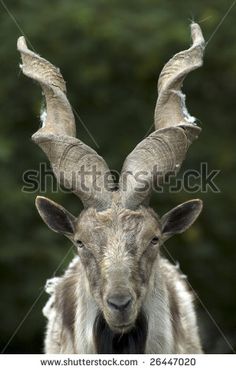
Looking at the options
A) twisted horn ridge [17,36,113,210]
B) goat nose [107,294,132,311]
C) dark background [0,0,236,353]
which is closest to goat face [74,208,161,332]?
goat nose [107,294,132,311]

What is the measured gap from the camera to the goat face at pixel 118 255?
1177 cm

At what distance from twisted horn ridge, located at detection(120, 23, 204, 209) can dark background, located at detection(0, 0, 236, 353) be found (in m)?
6.58

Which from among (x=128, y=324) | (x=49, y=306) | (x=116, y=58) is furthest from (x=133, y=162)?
(x=116, y=58)

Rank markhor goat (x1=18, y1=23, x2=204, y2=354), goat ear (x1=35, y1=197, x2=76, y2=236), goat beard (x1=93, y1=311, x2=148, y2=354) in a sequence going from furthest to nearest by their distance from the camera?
1. goat ear (x1=35, y1=197, x2=76, y2=236)
2. goat beard (x1=93, y1=311, x2=148, y2=354)
3. markhor goat (x1=18, y1=23, x2=204, y2=354)

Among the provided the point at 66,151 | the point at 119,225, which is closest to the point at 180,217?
the point at 119,225

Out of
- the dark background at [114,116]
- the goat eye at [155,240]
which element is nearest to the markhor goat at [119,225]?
the goat eye at [155,240]

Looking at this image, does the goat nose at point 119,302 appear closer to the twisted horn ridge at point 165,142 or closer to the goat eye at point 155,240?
the goat eye at point 155,240

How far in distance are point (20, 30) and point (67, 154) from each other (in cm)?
770

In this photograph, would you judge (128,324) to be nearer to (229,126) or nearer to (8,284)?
(8,284)

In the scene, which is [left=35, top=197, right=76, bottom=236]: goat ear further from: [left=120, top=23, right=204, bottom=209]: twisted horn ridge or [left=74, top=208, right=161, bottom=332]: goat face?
[left=120, top=23, right=204, bottom=209]: twisted horn ridge

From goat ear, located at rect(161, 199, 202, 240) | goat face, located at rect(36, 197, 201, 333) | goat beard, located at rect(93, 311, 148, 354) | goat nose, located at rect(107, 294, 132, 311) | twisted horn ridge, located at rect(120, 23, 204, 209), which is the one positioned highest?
twisted horn ridge, located at rect(120, 23, 204, 209)

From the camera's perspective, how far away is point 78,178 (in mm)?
12508

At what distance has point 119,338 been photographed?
1241cm

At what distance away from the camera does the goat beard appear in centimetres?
1240
